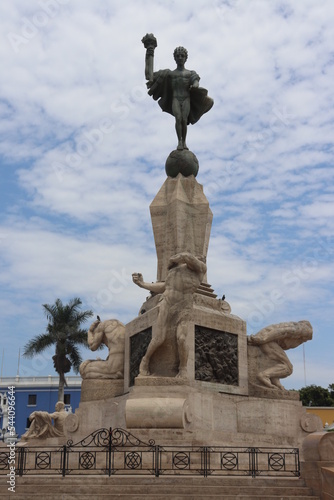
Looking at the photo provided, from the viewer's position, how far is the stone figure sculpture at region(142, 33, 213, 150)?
1917 cm

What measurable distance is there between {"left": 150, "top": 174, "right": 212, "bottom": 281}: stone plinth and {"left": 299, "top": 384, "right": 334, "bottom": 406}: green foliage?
1531 inches

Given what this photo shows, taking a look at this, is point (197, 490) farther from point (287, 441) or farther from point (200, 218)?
point (200, 218)

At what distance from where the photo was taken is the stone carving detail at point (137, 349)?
16172 mm

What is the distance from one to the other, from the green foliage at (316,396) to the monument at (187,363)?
38.6 m

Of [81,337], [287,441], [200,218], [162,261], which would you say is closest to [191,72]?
[200,218]

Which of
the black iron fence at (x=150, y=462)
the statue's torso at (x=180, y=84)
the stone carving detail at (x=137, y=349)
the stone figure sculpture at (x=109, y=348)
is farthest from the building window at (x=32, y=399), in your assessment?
the black iron fence at (x=150, y=462)

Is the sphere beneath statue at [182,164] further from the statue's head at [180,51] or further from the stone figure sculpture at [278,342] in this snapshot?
the stone figure sculpture at [278,342]

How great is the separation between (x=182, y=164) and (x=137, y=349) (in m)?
5.56

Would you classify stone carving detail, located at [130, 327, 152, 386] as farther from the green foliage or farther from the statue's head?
the green foliage

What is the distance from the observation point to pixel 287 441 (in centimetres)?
1555

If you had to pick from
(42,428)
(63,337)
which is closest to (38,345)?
(63,337)

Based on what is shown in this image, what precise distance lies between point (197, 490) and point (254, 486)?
0.97 metres

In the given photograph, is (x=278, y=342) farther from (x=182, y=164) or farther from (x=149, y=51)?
(x=149, y=51)

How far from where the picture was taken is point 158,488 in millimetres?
10703
